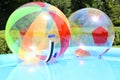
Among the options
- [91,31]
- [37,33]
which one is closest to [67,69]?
[37,33]

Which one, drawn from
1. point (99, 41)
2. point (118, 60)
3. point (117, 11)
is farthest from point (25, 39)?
point (117, 11)

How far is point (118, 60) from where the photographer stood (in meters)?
9.68

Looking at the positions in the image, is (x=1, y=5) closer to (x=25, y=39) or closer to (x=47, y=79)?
(x=25, y=39)

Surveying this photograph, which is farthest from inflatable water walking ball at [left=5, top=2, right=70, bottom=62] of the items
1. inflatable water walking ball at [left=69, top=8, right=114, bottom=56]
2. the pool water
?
inflatable water walking ball at [left=69, top=8, right=114, bottom=56]

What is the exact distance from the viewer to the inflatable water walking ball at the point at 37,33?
7.88 m

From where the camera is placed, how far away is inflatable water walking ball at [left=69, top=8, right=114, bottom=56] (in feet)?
29.9

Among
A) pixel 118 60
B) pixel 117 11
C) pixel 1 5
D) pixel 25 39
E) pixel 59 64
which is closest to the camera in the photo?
pixel 25 39

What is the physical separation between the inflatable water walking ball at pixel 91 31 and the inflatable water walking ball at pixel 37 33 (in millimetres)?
827

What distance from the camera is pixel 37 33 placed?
7.85 metres

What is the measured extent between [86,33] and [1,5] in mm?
11990

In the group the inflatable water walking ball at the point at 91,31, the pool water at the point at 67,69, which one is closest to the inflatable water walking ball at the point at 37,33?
the pool water at the point at 67,69

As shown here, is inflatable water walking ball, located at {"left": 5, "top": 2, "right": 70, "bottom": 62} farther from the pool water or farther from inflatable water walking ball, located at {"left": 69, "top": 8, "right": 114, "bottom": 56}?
inflatable water walking ball, located at {"left": 69, "top": 8, "right": 114, "bottom": 56}

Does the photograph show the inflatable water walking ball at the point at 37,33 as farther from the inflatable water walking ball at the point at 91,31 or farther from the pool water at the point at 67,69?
the inflatable water walking ball at the point at 91,31

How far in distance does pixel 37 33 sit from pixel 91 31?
6.07ft
